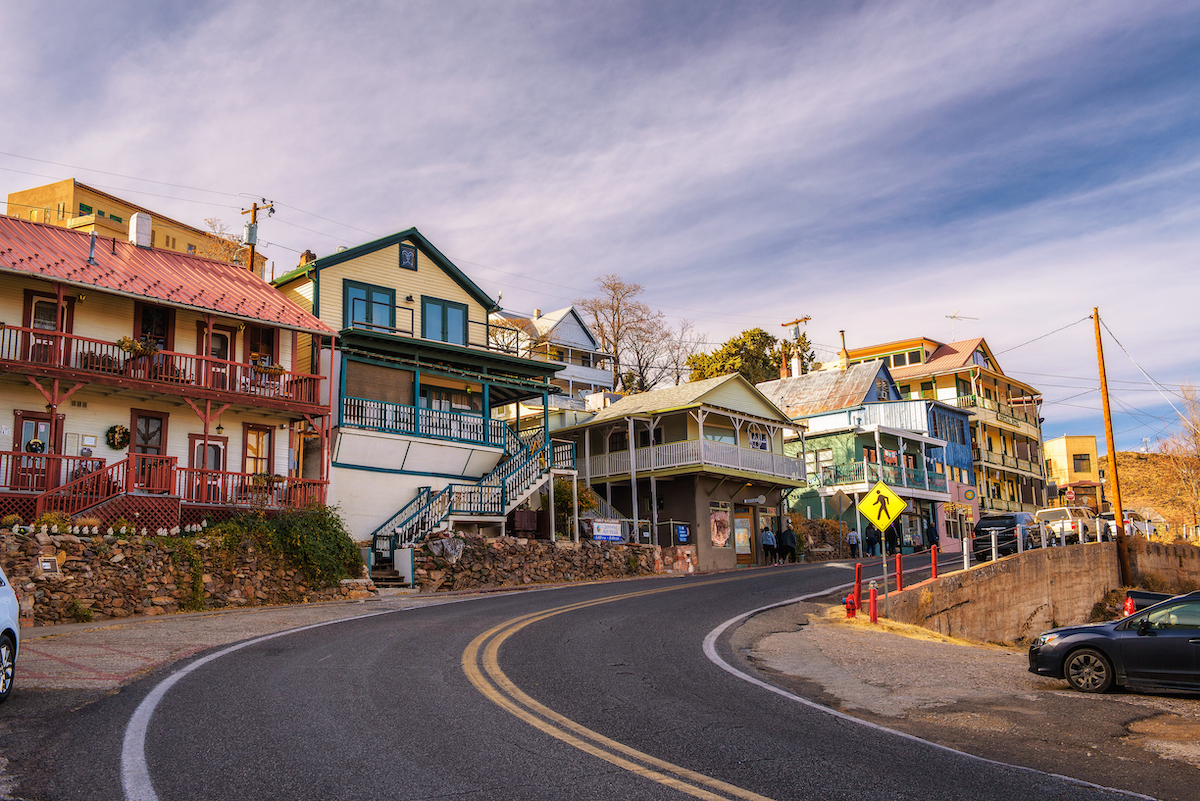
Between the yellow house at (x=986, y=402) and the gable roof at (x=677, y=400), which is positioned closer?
the gable roof at (x=677, y=400)

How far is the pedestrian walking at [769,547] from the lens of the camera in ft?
115

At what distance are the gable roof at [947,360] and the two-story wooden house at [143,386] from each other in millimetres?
47209

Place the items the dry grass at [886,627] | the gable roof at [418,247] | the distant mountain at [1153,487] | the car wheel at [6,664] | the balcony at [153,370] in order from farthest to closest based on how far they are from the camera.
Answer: the distant mountain at [1153,487] < the gable roof at [418,247] < the balcony at [153,370] < the dry grass at [886,627] < the car wheel at [6,664]

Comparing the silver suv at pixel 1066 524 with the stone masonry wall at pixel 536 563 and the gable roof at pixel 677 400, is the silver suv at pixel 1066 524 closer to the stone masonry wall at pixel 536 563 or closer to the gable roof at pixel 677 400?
the gable roof at pixel 677 400

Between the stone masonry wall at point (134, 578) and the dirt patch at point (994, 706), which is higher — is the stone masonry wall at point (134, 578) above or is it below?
above

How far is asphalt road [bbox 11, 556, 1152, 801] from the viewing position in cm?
605

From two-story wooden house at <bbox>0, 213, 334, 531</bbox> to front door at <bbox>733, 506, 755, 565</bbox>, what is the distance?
18204mm

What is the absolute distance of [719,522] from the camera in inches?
1501

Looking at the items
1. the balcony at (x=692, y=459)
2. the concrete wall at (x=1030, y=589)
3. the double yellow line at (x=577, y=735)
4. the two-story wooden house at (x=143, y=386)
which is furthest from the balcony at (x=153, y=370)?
the concrete wall at (x=1030, y=589)

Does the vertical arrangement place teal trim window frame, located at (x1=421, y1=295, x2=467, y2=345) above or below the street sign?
above

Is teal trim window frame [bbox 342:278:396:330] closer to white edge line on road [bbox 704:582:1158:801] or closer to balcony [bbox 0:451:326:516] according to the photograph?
balcony [bbox 0:451:326:516]

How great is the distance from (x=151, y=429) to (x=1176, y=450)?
64397 millimetres

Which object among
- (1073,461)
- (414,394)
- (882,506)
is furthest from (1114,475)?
(1073,461)

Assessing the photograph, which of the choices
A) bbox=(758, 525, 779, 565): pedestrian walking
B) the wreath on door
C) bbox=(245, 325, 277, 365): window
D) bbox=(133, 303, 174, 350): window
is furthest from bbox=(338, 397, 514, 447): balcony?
bbox=(758, 525, 779, 565): pedestrian walking
